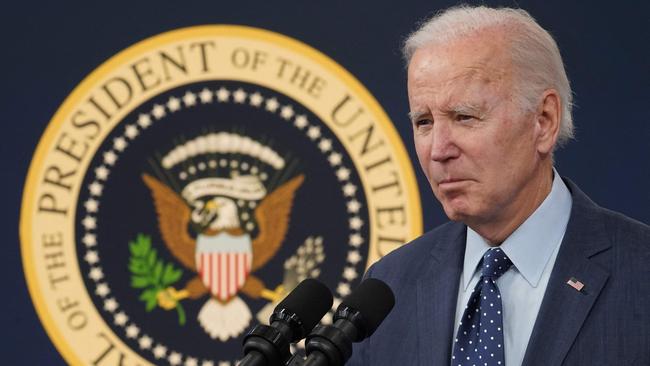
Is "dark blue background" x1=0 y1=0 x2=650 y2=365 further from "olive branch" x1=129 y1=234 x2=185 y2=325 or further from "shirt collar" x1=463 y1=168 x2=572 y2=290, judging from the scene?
"shirt collar" x1=463 y1=168 x2=572 y2=290

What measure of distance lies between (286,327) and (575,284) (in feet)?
1.61

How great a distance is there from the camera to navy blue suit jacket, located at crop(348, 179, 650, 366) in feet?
4.56

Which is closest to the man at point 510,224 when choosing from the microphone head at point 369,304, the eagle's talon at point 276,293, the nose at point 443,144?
the nose at point 443,144

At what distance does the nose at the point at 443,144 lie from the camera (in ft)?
4.72

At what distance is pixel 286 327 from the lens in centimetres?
114

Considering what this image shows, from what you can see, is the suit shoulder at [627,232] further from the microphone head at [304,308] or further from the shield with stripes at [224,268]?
the shield with stripes at [224,268]

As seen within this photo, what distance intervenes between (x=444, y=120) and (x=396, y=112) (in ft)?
3.87

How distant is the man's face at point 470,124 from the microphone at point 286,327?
31cm

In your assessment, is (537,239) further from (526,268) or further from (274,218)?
(274,218)

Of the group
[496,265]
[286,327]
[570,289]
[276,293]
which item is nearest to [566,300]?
[570,289]

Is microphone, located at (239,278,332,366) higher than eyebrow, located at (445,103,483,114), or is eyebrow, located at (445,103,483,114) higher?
eyebrow, located at (445,103,483,114)

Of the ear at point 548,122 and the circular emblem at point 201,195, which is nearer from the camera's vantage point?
the ear at point 548,122

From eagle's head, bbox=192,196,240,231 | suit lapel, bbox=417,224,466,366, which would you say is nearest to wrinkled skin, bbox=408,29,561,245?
suit lapel, bbox=417,224,466,366

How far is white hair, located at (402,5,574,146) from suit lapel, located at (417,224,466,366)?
0.82 feet
